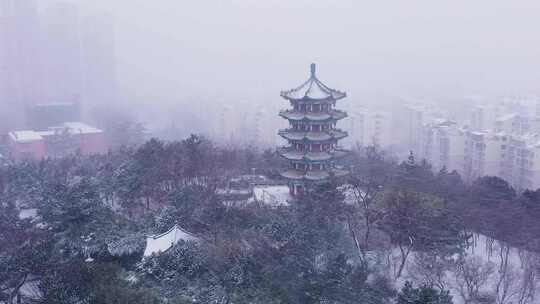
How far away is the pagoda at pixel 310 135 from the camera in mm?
10203

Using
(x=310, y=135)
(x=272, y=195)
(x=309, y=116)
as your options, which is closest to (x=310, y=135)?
(x=310, y=135)

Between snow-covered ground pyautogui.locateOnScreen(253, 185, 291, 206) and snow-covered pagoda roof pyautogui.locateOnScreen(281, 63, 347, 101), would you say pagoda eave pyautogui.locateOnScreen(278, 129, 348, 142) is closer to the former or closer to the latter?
A: snow-covered pagoda roof pyautogui.locateOnScreen(281, 63, 347, 101)

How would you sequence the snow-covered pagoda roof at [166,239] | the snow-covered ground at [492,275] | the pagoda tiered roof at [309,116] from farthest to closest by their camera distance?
the pagoda tiered roof at [309,116] < the snow-covered pagoda roof at [166,239] < the snow-covered ground at [492,275]

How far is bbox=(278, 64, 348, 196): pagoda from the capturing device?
10203 mm

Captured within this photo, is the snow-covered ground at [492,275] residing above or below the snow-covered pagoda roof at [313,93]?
below

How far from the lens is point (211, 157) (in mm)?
11094

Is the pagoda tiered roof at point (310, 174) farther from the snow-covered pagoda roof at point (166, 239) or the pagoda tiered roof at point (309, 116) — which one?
the snow-covered pagoda roof at point (166, 239)

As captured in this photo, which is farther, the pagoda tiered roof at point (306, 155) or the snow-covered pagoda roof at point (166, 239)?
the pagoda tiered roof at point (306, 155)

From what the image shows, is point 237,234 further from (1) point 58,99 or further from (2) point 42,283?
(1) point 58,99

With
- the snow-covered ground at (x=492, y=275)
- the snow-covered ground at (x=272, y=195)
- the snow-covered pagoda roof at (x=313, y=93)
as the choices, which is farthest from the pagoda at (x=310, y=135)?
the snow-covered ground at (x=492, y=275)

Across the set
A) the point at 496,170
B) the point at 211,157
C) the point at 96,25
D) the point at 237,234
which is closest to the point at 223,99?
the point at 96,25

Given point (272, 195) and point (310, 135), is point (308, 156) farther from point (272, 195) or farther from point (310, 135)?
point (272, 195)

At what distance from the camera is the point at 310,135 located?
33.8 feet

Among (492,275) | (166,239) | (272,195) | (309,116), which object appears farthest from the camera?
(272,195)
